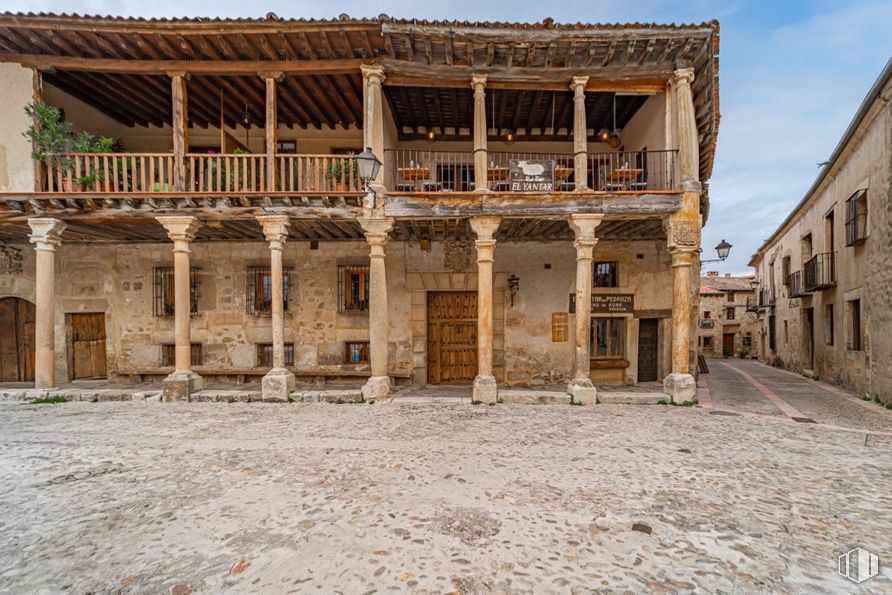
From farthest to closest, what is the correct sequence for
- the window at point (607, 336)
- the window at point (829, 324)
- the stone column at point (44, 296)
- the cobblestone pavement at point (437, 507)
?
the window at point (829, 324) → the window at point (607, 336) → the stone column at point (44, 296) → the cobblestone pavement at point (437, 507)

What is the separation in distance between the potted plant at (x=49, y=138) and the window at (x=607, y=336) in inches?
518

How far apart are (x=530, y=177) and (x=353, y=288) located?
5.73 metres

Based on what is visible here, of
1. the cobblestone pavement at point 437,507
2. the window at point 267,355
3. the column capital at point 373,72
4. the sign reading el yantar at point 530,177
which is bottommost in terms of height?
the cobblestone pavement at point 437,507

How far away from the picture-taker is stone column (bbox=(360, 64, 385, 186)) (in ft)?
26.5

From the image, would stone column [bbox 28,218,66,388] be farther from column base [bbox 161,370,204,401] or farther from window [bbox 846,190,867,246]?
window [bbox 846,190,867,246]

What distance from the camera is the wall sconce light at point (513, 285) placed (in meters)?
10.7

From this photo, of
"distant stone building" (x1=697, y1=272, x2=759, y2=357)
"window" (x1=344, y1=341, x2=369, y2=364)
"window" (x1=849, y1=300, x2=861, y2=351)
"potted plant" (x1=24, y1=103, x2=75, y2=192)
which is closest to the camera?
"potted plant" (x1=24, y1=103, x2=75, y2=192)

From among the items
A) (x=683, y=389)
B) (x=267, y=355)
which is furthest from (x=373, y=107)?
(x=683, y=389)

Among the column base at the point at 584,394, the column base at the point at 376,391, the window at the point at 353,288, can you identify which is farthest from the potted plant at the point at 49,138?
the column base at the point at 584,394

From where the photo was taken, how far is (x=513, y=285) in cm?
→ 1068

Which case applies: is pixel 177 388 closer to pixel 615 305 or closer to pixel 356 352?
pixel 356 352

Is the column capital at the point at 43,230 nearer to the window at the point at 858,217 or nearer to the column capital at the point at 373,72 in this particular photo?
the column capital at the point at 373,72

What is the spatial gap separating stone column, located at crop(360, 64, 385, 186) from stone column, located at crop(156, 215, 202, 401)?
422cm

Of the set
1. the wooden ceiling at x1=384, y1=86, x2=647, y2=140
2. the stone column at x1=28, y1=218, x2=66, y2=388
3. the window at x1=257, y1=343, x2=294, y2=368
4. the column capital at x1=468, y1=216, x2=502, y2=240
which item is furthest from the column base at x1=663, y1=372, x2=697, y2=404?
the stone column at x1=28, y1=218, x2=66, y2=388
